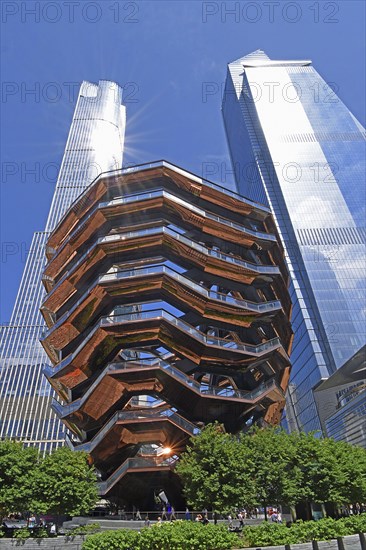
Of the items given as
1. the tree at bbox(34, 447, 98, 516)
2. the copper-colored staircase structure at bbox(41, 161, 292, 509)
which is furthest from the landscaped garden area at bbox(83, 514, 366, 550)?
the copper-colored staircase structure at bbox(41, 161, 292, 509)

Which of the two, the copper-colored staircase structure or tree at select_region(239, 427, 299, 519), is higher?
the copper-colored staircase structure

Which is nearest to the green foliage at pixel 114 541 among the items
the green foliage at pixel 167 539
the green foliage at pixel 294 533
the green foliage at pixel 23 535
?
the green foliage at pixel 167 539

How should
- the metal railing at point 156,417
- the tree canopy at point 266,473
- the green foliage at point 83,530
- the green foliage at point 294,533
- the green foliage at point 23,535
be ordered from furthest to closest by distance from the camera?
the metal railing at point 156,417
the tree canopy at point 266,473
the green foliage at point 83,530
the green foliage at point 23,535
the green foliage at point 294,533

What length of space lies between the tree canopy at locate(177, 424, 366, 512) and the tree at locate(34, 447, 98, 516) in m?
5.75

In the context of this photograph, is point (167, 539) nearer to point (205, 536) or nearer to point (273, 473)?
point (205, 536)

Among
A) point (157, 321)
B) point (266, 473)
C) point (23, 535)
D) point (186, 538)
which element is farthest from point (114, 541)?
point (157, 321)

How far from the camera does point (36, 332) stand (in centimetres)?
11075

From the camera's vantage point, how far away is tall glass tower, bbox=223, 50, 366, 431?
8775cm

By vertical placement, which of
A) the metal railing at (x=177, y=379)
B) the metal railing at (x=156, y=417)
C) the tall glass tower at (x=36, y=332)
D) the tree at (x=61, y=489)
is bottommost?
the tree at (x=61, y=489)

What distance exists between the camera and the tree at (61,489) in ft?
74.2

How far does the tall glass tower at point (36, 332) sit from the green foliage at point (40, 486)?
74748 millimetres

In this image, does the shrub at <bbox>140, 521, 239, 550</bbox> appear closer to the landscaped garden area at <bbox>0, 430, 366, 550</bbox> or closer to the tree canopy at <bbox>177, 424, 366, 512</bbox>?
the landscaped garden area at <bbox>0, 430, 366, 550</bbox>

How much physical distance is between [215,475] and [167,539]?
32.3 feet

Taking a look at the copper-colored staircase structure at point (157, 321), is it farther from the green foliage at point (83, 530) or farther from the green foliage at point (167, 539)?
the green foliage at point (167, 539)
